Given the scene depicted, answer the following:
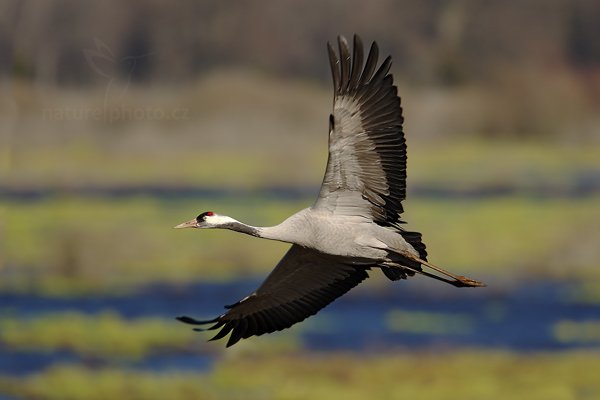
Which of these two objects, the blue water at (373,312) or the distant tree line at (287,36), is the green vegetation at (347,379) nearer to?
the blue water at (373,312)

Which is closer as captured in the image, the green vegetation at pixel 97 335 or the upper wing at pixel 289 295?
the upper wing at pixel 289 295

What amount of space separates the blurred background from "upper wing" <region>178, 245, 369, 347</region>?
639 cm

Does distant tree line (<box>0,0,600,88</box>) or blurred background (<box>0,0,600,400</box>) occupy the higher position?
distant tree line (<box>0,0,600,88</box>)

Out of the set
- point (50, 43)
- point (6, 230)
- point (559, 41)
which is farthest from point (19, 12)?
point (559, 41)

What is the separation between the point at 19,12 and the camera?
127ft

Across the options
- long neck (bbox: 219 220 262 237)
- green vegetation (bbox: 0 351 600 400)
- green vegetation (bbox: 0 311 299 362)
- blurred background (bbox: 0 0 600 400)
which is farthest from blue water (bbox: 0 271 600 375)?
long neck (bbox: 219 220 262 237)

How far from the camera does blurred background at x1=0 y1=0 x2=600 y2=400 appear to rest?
20.7 metres

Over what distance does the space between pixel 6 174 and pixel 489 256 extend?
13.9 m

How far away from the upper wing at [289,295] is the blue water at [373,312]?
757 cm

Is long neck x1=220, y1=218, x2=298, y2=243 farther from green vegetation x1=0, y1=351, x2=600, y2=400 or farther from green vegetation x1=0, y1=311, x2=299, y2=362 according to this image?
green vegetation x1=0, y1=311, x2=299, y2=362

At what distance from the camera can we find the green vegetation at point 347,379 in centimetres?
1938

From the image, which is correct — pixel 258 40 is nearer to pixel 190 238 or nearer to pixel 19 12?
pixel 19 12

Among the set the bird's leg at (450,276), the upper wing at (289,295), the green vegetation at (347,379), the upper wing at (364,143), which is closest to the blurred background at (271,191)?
the green vegetation at (347,379)

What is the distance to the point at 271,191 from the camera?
36656mm
